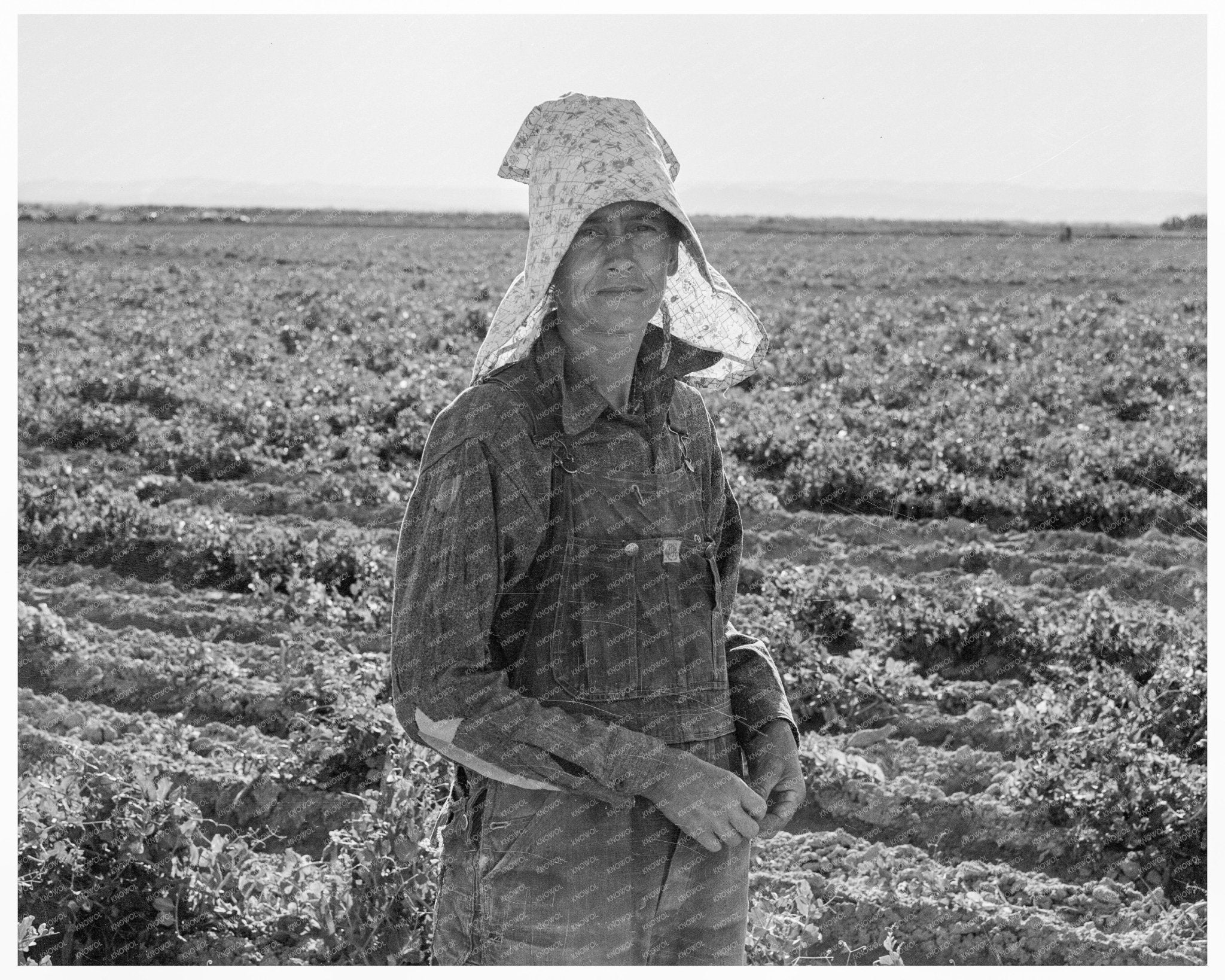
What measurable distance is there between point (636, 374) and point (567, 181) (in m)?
0.30

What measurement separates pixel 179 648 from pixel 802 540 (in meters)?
3.54

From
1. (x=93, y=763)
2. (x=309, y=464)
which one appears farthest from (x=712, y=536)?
(x=309, y=464)

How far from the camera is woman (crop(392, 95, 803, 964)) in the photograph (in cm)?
167

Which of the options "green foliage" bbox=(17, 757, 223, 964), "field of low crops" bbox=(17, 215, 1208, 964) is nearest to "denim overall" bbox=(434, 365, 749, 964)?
"field of low crops" bbox=(17, 215, 1208, 964)

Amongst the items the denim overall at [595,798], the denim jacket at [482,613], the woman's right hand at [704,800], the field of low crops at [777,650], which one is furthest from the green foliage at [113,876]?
the woman's right hand at [704,800]

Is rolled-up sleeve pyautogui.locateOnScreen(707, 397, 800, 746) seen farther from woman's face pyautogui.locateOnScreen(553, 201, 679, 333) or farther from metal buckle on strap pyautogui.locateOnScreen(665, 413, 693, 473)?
woman's face pyautogui.locateOnScreen(553, 201, 679, 333)

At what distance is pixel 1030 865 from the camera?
4.46m

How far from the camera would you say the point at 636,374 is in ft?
6.21

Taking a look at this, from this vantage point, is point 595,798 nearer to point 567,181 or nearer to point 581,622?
point 581,622

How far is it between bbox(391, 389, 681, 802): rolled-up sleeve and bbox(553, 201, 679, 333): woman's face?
0.75 ft

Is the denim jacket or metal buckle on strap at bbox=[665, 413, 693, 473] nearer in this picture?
the denim jacket

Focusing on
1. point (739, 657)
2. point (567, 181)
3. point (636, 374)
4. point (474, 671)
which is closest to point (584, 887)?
point (474, 671)

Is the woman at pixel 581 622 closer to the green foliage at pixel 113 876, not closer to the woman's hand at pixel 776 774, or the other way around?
the woman's hand at pixel 776 774

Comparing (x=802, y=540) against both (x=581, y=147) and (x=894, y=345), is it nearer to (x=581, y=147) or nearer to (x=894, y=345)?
(x=581, y=147)
